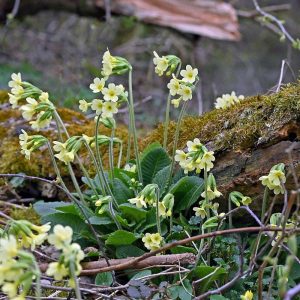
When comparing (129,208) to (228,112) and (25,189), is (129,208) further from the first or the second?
(25,189)

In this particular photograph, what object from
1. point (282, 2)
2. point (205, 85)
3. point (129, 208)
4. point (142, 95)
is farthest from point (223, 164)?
point (282, 2)

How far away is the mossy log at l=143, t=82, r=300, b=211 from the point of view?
283 cm

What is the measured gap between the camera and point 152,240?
2.63 metres

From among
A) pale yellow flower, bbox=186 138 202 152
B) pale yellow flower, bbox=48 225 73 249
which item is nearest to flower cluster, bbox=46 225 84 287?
Answer: pale yellow flower, bbox=48 225 73 249

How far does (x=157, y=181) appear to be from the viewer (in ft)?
10.0

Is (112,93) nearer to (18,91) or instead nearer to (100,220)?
(18,91)

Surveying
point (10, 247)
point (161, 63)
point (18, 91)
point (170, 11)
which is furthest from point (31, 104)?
point (170, 11)

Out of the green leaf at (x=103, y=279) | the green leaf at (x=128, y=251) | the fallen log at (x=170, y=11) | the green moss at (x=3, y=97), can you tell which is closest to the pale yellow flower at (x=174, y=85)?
the green leaf at (x=128, y=251)

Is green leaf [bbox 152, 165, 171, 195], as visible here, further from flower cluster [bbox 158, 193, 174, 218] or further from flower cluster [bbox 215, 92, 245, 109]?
flower cluster [bbox 215, 92, 245, 109]

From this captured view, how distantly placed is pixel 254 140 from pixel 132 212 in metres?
0.69

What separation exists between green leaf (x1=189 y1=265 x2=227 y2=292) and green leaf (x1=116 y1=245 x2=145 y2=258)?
0.31 meters

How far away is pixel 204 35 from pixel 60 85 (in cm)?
181

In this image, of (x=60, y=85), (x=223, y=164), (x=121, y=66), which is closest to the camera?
(x=121, y=66)

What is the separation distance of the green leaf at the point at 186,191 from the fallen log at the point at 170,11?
3.79 metres
